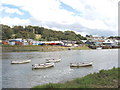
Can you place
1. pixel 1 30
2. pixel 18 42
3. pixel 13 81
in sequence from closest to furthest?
pixel 13 81 < pixel 18 42 < pixel 1 30

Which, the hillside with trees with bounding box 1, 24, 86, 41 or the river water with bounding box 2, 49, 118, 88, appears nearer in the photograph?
Result: the river water with bounding box 2, 49, 118, 88

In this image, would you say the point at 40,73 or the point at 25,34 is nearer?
the point at 40,73

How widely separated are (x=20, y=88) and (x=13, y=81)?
17.1 ft

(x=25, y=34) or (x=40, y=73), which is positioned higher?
(x=25, y=34)

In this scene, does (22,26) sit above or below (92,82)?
above

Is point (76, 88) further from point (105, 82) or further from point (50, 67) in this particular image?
point (50, 67)

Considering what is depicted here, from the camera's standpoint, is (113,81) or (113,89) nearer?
(113,89)

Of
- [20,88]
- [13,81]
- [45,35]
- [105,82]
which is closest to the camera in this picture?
[105,82]

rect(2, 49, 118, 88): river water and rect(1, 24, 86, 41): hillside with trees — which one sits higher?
rect(1, 24, 86, 41): hillside with trees

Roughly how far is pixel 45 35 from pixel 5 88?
162 meters

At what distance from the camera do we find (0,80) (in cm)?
2977

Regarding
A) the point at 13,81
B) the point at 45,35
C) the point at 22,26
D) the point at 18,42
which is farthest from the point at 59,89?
the point at 22,26

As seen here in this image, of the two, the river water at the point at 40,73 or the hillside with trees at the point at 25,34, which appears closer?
the river water at the point at 40,73

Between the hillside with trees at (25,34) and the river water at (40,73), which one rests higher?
the hillside with trees at (25,34)
